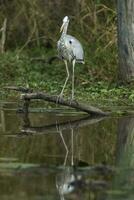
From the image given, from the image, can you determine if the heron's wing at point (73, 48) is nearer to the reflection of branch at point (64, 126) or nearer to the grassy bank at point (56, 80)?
the grassy bank at point (56, 80)

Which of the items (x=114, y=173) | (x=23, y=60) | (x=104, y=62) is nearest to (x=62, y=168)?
(x=114, y=173)

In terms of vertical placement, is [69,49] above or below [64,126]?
above

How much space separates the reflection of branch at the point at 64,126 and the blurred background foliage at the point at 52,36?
15.9 feet

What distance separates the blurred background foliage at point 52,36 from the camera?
60.6 feet

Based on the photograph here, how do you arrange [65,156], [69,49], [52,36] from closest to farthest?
[65,156], [69,49], [52,36]

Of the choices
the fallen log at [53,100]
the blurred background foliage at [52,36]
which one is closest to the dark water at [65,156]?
the fallen log at [53,100]

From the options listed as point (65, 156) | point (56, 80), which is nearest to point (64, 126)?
point (65, 156)

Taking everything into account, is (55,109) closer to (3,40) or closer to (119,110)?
(119,110)

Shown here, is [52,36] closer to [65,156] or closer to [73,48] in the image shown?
[73,48]

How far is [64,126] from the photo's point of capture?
12.5 metres

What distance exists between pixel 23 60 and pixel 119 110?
7718 millimetres

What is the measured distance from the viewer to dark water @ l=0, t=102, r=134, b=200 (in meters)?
7.87

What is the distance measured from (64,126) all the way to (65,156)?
2.59m

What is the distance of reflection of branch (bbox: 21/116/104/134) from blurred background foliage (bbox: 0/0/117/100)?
4.83 metres
